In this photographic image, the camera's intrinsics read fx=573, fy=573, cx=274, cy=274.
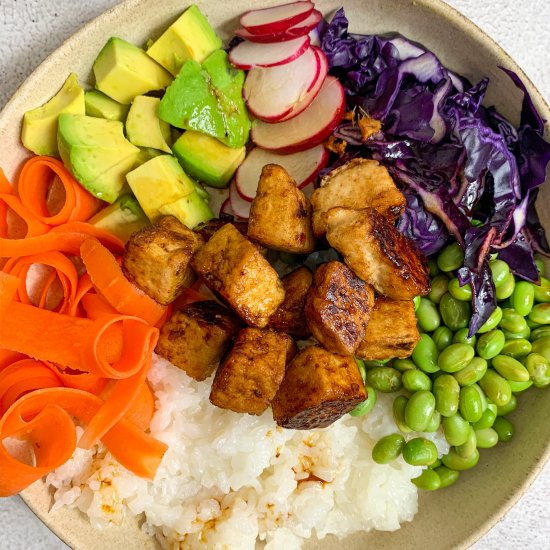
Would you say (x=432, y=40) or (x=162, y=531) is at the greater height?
(x=432, y=40)

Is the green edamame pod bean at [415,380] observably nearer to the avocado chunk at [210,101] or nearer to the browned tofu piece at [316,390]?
the browned tofu piece at [316,390]

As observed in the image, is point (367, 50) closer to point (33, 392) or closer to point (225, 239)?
point (225, 239)

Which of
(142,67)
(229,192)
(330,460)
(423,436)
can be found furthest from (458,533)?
(142,67)

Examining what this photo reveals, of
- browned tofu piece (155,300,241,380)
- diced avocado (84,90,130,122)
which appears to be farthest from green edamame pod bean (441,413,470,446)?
diced avocado (84,90,130,122)

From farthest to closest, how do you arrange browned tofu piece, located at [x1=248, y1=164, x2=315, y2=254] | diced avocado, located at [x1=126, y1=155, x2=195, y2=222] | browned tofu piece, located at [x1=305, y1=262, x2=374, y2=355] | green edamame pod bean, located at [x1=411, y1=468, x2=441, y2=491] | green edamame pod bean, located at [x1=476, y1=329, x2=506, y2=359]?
green edamame pod bean, located at [x1=411, y1=468, x2=441, y2=491] → green edamame pod bean, located at [x1=476, y1=329, x2=506, y2=359] → diced avocado, located at [x1=126, y1=155, x2=195, y2=222] → browned tofu piece, located at [x1=248, y1=164, x2=315, y2=254] → browned tofu piece, located at [x1=305, y1=262, x2=374, y2=355]

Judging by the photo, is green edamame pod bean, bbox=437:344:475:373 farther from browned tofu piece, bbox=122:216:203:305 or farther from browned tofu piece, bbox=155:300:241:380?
browned tofu piece, bbox=122:216:203:305

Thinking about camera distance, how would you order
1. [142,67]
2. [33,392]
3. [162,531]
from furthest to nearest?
1. [162,531]
2. [142,67]
3. [33,392]
